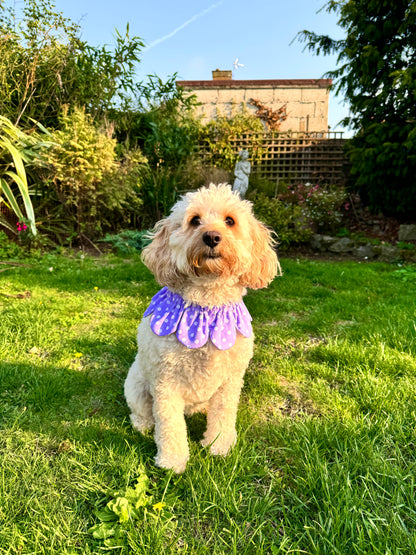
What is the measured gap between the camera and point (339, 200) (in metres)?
9.53

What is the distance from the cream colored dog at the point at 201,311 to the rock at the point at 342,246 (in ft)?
22.6

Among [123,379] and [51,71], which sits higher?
[51,71]

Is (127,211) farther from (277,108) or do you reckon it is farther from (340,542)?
(277,108)

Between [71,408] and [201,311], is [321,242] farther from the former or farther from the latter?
[71,408]

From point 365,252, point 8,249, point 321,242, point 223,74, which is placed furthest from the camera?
point 223,74

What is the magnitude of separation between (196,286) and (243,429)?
39.6 inches

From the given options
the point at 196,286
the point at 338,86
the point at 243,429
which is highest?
the point at 338,86

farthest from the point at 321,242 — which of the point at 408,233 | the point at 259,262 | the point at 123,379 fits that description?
the point at 259,262

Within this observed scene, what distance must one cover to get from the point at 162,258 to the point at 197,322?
39cm

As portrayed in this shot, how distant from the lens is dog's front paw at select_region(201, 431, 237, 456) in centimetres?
194

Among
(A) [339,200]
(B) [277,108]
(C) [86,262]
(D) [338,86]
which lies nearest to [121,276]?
(C) [86,262]

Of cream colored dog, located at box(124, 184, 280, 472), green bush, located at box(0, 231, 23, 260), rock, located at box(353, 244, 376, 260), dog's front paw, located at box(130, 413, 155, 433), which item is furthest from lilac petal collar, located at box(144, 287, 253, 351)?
rock, located at box(353, 244, 376, 260)

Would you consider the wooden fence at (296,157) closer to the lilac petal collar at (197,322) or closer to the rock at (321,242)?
the rock at (321,242)

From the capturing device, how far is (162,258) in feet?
6.10
